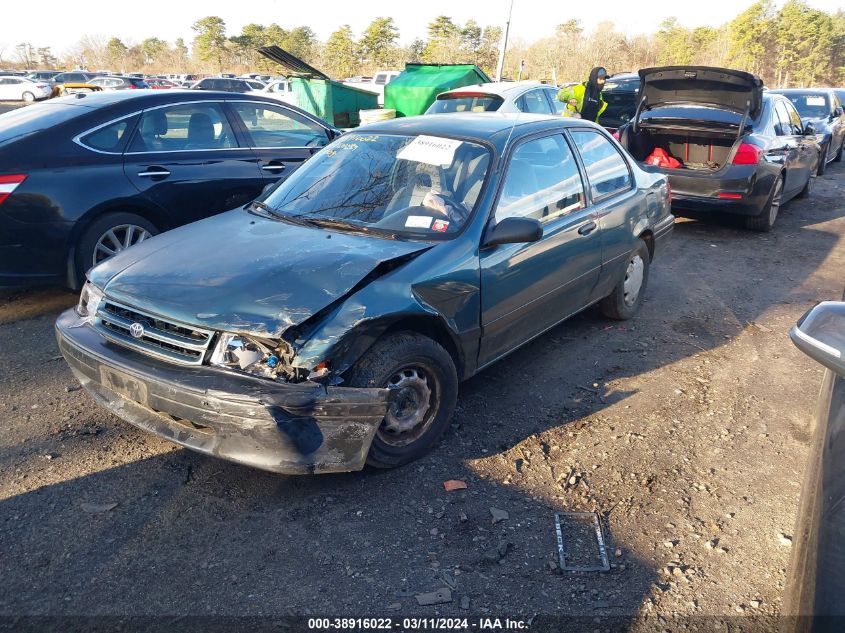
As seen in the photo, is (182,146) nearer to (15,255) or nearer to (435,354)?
(15,255)

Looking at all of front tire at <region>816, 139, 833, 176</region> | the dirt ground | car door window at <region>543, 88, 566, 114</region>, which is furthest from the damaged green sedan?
front tire at <region>816, 139, 833, 176</region>

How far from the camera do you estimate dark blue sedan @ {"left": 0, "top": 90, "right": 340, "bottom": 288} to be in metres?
4.84

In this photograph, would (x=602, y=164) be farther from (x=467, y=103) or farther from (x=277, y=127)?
(x=467, y=103)

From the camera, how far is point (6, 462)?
328 cm

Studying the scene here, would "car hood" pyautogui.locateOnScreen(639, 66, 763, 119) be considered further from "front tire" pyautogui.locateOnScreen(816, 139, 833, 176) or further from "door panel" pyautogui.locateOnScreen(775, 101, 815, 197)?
"front tire" pyautogui.locateOnScreen(816, 139, 833, 176)

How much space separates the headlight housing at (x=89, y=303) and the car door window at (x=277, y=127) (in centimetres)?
317

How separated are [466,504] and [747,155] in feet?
21.4

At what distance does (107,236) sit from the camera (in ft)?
17.2

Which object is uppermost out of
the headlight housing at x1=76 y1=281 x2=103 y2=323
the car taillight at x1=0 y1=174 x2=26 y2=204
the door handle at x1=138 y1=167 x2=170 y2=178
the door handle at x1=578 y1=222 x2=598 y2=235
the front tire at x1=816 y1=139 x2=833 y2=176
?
the car taillight at x1=0 y1=174 x2=26 y2=204

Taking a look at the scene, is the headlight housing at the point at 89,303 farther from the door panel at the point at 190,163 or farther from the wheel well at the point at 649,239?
the wheel well at the point at 649,239

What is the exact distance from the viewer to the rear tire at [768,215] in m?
8.16

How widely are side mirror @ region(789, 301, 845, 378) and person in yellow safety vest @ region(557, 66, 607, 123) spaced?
32.5ft

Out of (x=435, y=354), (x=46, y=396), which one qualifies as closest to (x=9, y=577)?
(x=46, y=396)

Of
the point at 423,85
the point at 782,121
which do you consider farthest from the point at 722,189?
the point at 423,85
